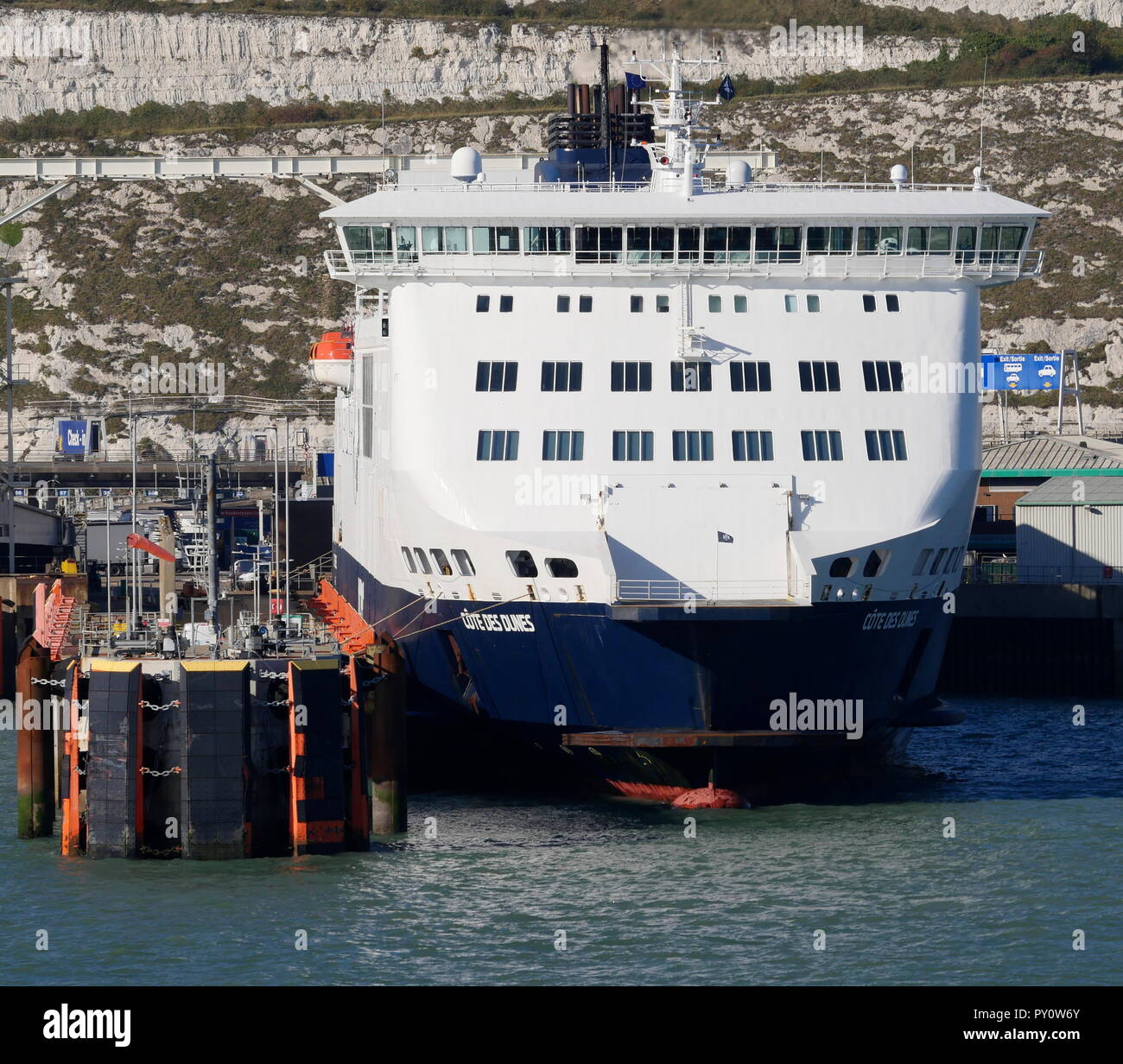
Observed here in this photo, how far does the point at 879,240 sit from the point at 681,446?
589 cm

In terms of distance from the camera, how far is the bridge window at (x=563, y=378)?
3578 cm

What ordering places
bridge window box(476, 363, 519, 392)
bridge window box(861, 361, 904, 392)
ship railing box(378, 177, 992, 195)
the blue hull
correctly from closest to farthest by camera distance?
the blue hull, bridge window box(476, 363, 519, 392), bridge window box(861, 361, 904, 392), ship railing box(378, 177, 992, 195)

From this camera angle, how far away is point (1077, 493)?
6050 centimetres

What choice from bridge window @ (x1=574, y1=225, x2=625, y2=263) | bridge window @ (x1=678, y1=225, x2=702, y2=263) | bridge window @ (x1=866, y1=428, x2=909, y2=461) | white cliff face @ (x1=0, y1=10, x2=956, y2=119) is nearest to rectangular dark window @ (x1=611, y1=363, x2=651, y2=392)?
bridge window @ (x1=574, y1=225, x2=625, y2=263)

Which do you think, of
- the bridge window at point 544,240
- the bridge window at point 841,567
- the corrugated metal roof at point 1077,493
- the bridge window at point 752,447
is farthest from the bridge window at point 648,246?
the corrugated metal roof at point 1077,493

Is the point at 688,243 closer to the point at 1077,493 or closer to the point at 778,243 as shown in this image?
the point at 778,243

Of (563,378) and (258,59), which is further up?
(258,59)

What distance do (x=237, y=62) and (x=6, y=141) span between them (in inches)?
729

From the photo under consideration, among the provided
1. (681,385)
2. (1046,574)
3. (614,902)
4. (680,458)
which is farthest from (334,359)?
(614,902)

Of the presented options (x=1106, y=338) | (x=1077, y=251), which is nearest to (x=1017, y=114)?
(x=1077, y=251)

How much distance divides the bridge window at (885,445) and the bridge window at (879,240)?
12.4 ft

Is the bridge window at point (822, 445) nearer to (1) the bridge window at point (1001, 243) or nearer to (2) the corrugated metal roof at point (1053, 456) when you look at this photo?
(1) the bridge window at point (1001, 243)

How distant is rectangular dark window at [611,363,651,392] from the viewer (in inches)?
1409

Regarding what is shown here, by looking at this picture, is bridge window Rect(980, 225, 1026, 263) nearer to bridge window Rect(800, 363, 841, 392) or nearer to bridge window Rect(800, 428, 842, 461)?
bridge window Rect(800, 363, 841, 392)
